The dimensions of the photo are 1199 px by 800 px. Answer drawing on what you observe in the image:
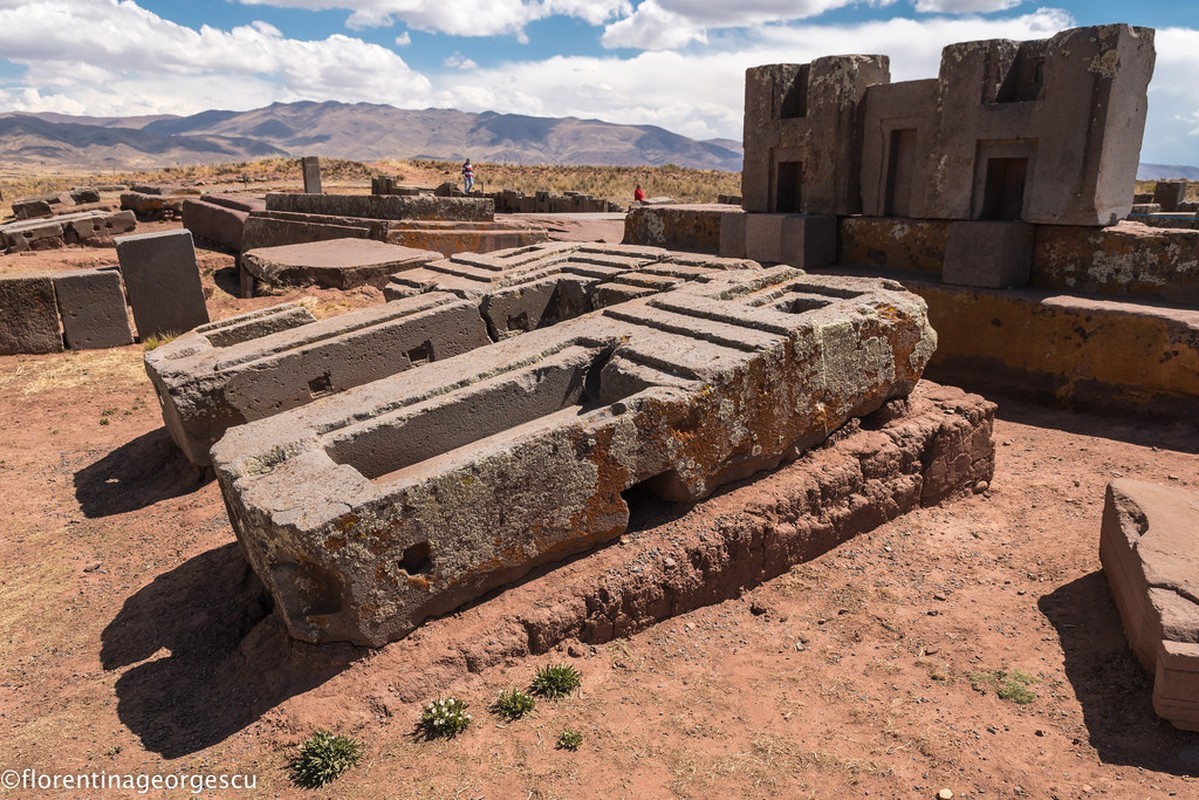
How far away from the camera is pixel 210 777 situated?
2838mm

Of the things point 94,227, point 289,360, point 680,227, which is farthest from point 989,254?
point 94,227

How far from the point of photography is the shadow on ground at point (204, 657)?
3.12 m

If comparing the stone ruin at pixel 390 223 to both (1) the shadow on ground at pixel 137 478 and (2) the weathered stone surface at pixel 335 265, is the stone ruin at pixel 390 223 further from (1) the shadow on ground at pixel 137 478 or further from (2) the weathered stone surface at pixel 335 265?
(1) the shadow on ground at pixel 137 478

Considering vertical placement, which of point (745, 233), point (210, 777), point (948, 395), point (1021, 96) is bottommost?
point (210, 777)

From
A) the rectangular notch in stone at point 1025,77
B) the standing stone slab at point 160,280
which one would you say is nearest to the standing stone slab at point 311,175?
the standing stone slab at point 160,280

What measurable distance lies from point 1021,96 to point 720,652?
5439 mm

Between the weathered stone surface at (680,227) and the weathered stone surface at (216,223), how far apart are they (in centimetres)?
758

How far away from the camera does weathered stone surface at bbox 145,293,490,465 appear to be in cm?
505

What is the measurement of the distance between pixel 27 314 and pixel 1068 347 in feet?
32.0

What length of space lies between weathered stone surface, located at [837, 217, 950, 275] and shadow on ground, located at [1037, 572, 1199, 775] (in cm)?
395

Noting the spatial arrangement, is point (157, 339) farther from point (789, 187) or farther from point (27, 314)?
point (789, 187)

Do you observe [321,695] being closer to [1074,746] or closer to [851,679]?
[851,679]

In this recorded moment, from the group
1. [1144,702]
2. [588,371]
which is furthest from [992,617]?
[588,371]

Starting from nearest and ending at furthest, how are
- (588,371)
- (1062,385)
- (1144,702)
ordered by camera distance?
1. (1144,702)
2. (588,371)
3. (1062,385)
